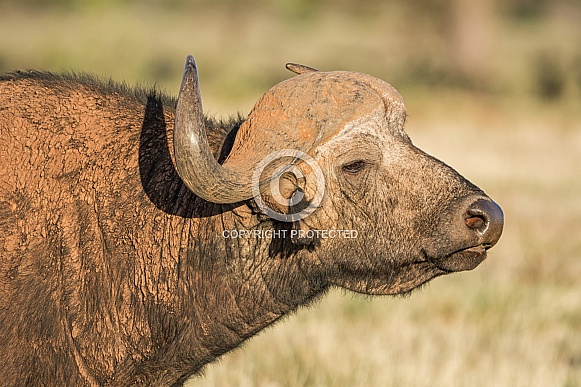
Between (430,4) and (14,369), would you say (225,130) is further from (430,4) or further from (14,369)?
(430,4)

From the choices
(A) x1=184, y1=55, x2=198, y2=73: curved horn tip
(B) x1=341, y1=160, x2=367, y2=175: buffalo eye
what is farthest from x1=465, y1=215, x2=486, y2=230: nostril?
(A) x1=184, y1=55, x2=198, y2=73: curved horn tip

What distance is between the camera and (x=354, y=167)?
491 centimetres

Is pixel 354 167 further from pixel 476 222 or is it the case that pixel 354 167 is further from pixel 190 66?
pixel 190 66

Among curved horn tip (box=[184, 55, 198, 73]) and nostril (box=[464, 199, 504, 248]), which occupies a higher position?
curved horn tip (box=[184, 55, 198, 73])

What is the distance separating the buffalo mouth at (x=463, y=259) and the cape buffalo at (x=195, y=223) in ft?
0.04

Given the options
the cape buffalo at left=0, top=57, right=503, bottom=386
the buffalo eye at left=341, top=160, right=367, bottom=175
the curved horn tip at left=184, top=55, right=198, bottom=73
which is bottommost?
the cape buffalo at left=0, top=57, right=503, bottom=386

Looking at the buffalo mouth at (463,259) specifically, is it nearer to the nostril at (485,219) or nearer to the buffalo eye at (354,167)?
the nostril at (485,219)

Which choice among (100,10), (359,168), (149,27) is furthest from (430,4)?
(149,27)

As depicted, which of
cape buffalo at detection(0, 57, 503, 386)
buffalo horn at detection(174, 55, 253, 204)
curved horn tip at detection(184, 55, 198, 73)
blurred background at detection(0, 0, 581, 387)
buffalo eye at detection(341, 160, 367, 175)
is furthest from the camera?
blurred background at detection(0, 0, 581, 387)

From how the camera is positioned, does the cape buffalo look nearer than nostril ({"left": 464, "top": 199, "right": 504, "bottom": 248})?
Yes

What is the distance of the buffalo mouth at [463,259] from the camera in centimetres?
489

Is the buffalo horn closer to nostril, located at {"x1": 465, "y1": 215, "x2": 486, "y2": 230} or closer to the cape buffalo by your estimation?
the cape buffalo

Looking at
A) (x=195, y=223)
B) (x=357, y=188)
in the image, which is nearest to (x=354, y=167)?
(x=357, y=188)

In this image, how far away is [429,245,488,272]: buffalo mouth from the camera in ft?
16.0
